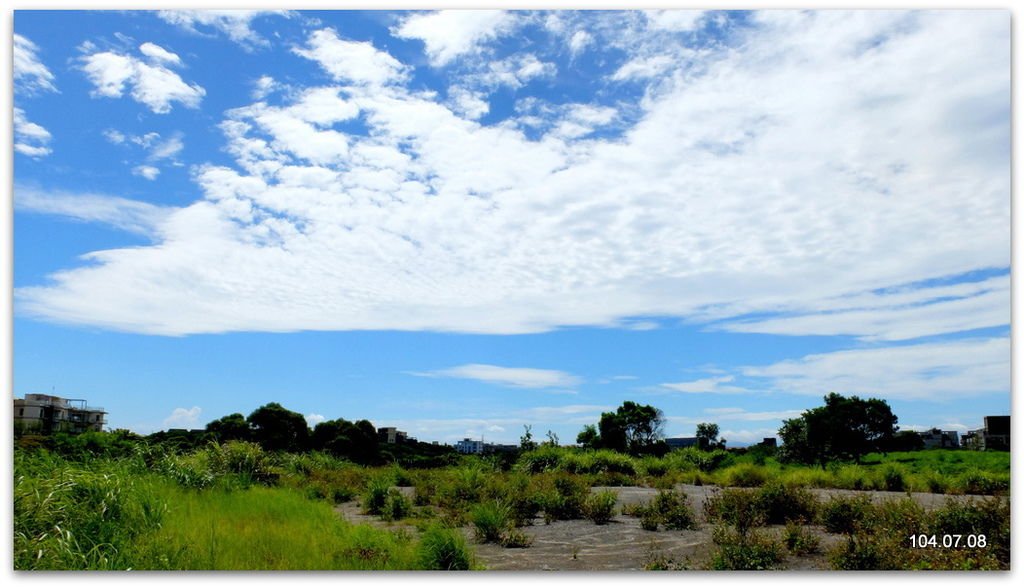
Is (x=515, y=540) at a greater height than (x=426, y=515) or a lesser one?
greater

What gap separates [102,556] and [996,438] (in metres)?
8.76

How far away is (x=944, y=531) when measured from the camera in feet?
21.5

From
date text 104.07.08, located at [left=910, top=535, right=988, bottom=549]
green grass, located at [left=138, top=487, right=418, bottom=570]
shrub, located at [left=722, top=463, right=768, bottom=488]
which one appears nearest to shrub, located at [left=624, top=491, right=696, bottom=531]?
date text 104.07.08, located at [left=910, top=535, right=988, bottom=549]

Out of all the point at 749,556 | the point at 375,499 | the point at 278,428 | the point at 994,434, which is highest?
the point at 994,434

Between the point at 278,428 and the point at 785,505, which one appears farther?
the point at 278,428

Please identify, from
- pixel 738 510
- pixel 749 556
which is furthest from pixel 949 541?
pixel 749 556

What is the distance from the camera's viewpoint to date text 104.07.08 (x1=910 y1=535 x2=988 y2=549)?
21.0 ft

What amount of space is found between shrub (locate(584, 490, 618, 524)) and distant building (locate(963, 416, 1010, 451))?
4.04 m

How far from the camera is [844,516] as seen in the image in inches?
282

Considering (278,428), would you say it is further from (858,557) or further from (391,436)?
(858,557)

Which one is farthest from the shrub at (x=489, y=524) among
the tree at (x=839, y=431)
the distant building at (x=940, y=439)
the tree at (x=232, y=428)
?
the tree at (x=232, y=428)

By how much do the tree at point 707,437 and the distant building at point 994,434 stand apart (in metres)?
2.85

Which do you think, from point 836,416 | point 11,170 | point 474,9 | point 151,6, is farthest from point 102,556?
point 836,416

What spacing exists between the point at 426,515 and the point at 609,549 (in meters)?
3.10
